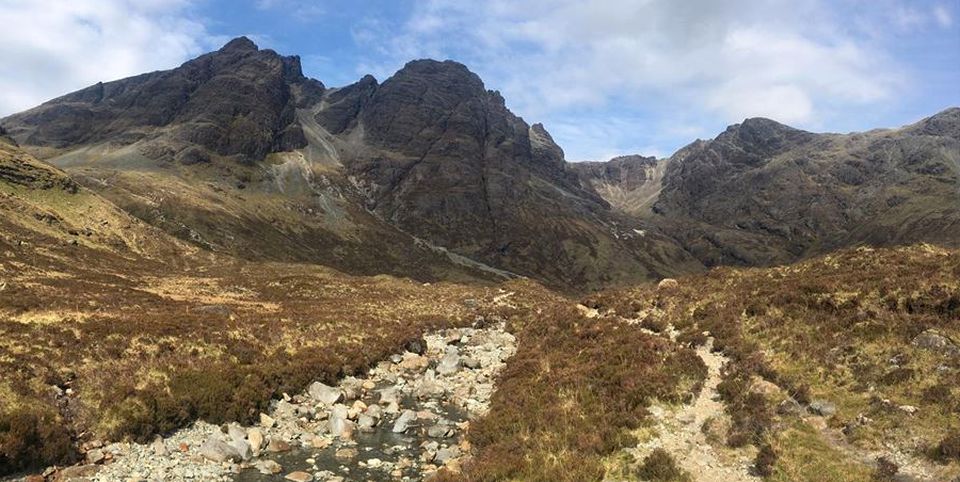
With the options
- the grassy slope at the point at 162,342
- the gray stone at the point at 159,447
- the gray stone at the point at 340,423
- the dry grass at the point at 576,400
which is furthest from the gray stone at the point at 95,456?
the dry grass at the point at 576,400

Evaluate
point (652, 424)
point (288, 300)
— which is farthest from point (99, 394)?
point (288, 300)

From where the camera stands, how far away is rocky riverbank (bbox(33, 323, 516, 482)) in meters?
19.2

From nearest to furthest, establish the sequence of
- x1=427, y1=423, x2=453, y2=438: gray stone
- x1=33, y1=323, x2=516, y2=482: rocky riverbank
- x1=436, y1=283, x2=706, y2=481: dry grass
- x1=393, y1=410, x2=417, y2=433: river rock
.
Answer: x1=436, y1=283, x2=706, y2=481: dry grass < x1=33, y1=323, x2=516, y2=482: rocky riverbank < x1=427, y1=423, x2=453, y2=438: gray stone < x1=393, y1=410, x2=417, y2=433: river rock

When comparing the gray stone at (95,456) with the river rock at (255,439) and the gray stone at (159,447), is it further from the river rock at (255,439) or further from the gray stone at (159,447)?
the river rock at (255,439)

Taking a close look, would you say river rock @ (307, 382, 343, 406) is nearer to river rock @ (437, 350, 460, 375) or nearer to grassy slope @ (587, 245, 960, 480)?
river rock @ (437, 350, 460, 375)

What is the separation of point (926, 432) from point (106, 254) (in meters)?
102

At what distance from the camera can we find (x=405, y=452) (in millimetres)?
22875

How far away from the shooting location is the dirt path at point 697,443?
17.4 metres

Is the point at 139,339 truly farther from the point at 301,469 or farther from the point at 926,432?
the point at 926,432

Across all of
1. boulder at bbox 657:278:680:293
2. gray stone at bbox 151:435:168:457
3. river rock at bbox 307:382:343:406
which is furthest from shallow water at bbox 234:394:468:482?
boulder at bbox 657:278:680:293

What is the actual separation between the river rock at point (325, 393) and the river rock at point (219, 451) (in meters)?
6.98

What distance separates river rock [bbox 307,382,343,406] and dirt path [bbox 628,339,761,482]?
14679 mm

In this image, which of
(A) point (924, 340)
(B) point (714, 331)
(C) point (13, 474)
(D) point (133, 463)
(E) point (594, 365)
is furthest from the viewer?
(B) point (714, 331)

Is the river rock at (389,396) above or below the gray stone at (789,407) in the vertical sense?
below
